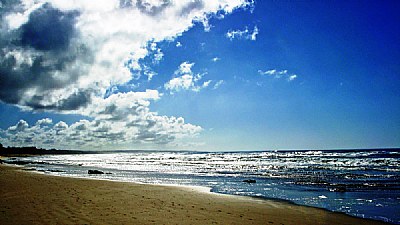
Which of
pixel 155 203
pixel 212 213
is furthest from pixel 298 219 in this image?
pixel 155 203

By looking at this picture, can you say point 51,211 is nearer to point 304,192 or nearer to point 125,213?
point 125,213

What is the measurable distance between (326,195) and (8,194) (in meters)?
18.0

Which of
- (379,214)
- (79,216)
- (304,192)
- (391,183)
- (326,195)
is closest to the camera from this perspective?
(79,216)

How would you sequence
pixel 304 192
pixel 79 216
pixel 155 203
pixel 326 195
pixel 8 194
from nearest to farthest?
pixel 79 216 → pixel 155 203 → pixel 8 194 → pixel 326 195 → pixel 304 192

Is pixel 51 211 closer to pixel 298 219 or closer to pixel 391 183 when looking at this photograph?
pixel 298 219

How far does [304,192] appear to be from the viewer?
1980cm

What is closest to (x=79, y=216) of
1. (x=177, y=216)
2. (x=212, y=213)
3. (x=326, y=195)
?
(x=177, y=216)

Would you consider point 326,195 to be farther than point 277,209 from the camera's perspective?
Yes

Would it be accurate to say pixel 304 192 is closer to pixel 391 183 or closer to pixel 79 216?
pixel 391 183

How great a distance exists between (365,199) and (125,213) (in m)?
13.1

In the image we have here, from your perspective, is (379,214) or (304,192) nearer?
(379,214)

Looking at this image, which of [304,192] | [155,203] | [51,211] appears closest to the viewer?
[51,211]

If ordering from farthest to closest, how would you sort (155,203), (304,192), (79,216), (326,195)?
1. (304,192)
2. (326,195)
3. (155,203)
4. (79,216)

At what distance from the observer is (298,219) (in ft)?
39.0
